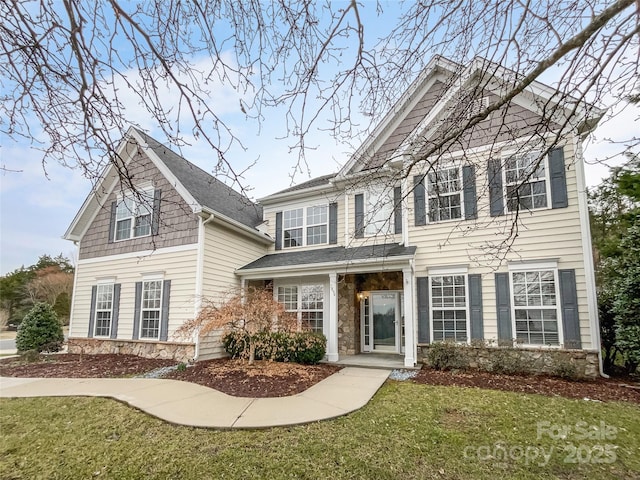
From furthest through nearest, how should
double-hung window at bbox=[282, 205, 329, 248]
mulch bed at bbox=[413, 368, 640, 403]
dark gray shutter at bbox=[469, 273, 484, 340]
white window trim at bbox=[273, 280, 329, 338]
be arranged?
double-hung window at bbox=[282, 205, 329, 248] < white window trim at bbox=[273, 280, 329, 338] < dark gray shutter at bbox=[469, 273, 484, 340] < mulch bed at bbox=[413, 368, 640, 403]

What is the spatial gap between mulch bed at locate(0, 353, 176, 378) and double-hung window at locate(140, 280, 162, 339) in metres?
0.79

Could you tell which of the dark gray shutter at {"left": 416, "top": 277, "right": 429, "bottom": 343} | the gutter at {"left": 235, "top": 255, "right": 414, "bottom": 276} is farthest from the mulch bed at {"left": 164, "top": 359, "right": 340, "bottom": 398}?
→ the gutter at {"left": 235, "top": 255, "right": 414, "bottom": 276}

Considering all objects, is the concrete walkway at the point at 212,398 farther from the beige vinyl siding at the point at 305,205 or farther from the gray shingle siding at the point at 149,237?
the beige vinyl siding at the point at 305,205

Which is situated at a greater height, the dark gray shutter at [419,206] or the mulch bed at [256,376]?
the dark gray shutter at [419,206]

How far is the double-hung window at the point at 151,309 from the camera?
10547mm

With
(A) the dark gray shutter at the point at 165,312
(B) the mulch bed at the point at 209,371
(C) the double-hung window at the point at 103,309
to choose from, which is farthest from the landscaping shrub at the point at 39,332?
(A) the dark gray shutter at the point at 165,312

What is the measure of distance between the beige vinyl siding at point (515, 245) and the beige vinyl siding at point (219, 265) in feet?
18.8

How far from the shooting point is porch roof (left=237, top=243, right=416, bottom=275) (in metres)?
9.16

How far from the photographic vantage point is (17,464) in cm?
376

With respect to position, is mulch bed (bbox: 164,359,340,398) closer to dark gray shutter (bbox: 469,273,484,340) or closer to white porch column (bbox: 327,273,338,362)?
white porch column (bbox: 327,273,338,362)

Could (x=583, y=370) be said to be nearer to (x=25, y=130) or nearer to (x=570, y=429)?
(x=570, y=429)

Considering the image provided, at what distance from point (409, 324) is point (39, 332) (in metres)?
12.7

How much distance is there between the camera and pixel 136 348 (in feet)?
35.1

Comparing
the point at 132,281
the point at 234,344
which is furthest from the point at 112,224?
the point at 234,344
